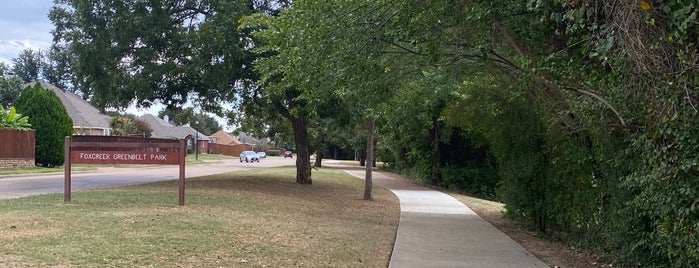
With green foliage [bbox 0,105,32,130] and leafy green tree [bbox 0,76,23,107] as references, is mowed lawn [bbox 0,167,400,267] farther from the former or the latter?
leafy green tree [bbox 0,76,23,107]

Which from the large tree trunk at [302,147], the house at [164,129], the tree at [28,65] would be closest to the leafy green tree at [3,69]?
the tree at [28,65]

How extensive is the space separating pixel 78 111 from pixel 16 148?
2055 cm

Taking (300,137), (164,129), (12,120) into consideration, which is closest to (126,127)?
(164,129)

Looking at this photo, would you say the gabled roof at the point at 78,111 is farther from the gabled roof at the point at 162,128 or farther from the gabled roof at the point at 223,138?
the gabled roof at the point at 223,138

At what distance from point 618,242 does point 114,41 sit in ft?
49.6

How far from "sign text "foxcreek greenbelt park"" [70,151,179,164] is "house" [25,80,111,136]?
1463 inches

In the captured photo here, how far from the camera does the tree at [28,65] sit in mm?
67188

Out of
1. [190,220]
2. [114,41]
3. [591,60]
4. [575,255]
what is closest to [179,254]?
[190,220]

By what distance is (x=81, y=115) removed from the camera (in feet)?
159

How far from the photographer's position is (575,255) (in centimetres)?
889

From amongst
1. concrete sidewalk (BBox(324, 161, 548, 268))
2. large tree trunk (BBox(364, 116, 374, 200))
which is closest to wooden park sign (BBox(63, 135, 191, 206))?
concrete sidewalk (BBox(324, 161, 548, 268))

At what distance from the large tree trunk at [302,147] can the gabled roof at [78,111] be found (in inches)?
1196

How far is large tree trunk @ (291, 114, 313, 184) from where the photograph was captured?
2158 centimetres

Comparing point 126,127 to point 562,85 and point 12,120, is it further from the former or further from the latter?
point 562,85
